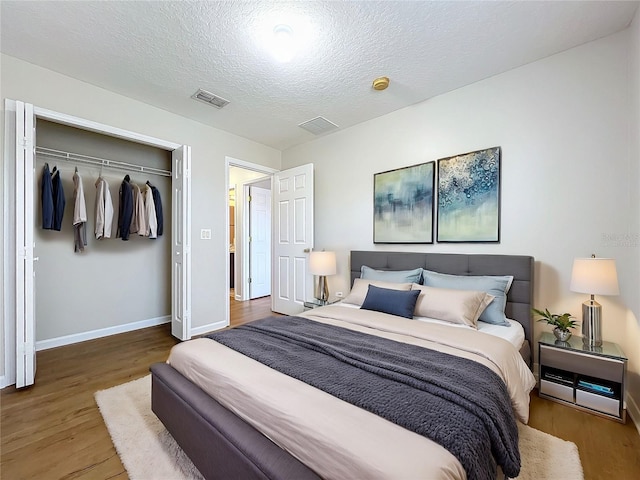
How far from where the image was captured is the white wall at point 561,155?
77.5 inches

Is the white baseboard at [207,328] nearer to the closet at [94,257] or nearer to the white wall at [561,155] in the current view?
the closet at [94,257]

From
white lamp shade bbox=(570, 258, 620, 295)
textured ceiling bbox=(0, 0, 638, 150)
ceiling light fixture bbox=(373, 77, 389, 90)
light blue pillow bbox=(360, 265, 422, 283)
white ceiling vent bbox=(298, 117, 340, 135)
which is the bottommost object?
light blue pillow bbox=(360, 265, 422, 283)

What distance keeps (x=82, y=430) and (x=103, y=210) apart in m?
2.32

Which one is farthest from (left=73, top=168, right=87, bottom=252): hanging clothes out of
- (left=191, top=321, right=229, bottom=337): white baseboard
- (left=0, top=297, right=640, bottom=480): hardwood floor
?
(left=191, top=321, right=229, bottom=337): white baseboard

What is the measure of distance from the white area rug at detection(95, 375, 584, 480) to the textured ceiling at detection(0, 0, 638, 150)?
270cm

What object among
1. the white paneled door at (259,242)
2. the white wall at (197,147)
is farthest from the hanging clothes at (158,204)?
the white paneled door at (259,242)

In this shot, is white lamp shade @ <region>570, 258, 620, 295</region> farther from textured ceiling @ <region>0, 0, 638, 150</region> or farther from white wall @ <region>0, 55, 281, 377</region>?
white wall @ <region>0, 55, 281, 377</region>

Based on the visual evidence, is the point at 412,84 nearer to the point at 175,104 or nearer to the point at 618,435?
the point at 175,104

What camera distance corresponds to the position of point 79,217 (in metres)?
2.91

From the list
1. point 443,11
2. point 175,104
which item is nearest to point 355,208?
point 443,11

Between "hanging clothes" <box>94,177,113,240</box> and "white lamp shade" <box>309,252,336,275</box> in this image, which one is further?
"white lamp shade" <box>309,252,336,275</box>

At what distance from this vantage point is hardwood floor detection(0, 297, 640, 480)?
56.4 inches

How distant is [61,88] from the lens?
2.53 m

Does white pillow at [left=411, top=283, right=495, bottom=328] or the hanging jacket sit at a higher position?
the hanging jacket
